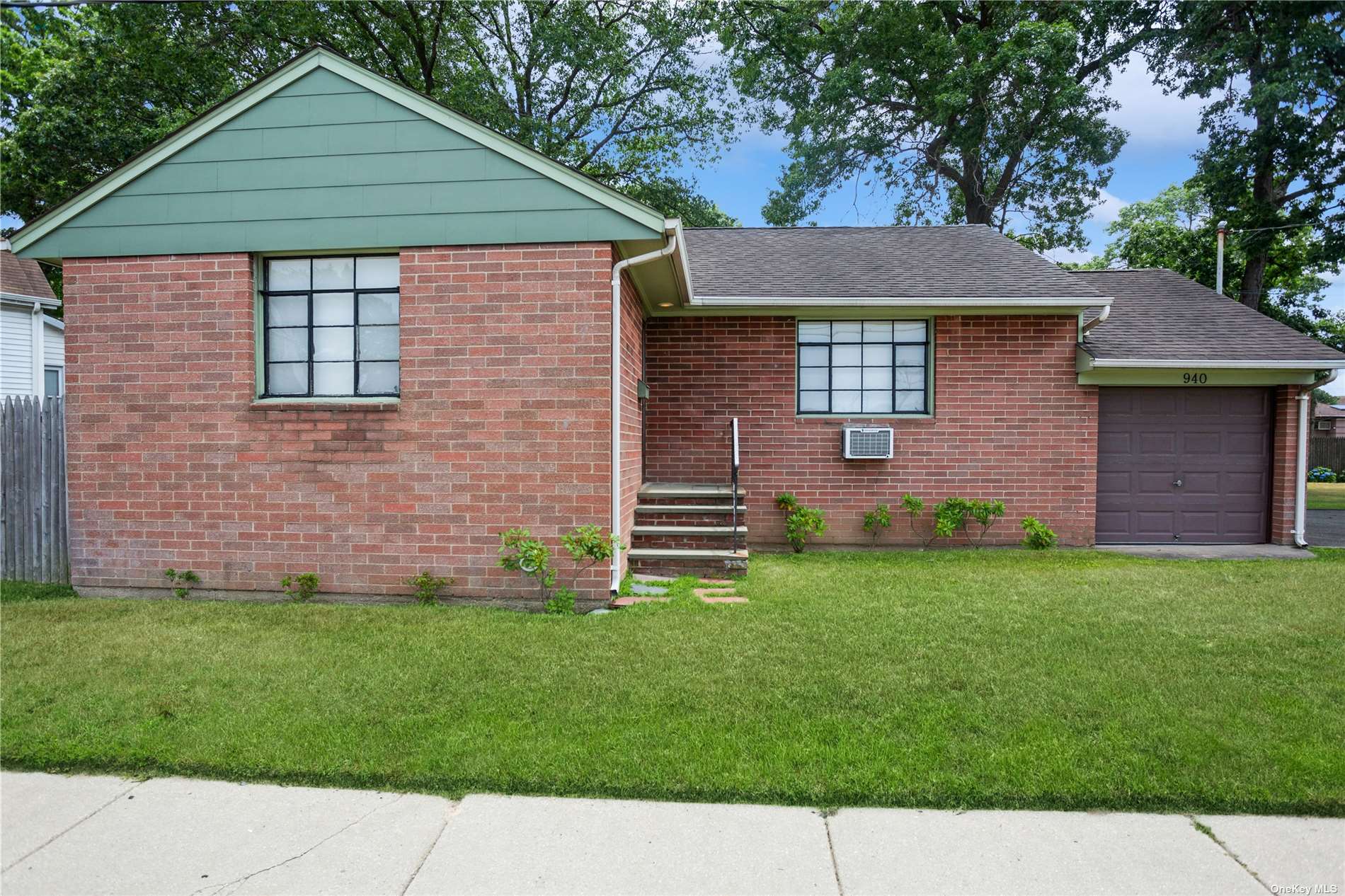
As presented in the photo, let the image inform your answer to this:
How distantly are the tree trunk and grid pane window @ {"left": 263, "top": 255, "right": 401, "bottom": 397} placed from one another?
65.3 ft

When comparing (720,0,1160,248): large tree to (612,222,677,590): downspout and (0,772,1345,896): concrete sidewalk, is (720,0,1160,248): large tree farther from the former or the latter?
(0,772,1345,896): concrete sidewalk

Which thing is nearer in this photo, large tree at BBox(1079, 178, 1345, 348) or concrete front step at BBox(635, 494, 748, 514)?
concrete front step at BBox(635, 494, 748, 514)

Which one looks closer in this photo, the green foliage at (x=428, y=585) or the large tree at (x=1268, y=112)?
the green foliage at (x=428, y=585)

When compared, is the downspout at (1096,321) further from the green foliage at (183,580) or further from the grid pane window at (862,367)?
the green foliage at (183,580)

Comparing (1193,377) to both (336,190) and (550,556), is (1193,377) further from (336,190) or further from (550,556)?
(336,190)

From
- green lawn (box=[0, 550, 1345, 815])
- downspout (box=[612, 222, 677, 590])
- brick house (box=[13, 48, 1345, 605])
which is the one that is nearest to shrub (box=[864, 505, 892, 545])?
green lawn (box=[0, 550, 1345, 815])

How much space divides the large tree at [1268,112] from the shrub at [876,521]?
45.2 feet

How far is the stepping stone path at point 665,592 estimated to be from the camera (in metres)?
6.16

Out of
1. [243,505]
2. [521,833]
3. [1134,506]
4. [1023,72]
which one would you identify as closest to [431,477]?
[243,505]

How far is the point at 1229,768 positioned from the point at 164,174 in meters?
8.61

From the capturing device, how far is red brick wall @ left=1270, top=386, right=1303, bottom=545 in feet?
31.2

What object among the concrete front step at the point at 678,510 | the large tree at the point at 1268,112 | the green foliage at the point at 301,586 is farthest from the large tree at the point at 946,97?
the green foliage at the point at 301,586

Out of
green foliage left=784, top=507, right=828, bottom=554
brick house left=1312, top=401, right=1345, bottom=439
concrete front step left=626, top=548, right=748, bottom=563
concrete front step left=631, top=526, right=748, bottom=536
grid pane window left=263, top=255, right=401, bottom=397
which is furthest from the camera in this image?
brick house left=1312, top=401, right=1345, bottom=439

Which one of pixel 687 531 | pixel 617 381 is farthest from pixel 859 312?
pixel 617 381
